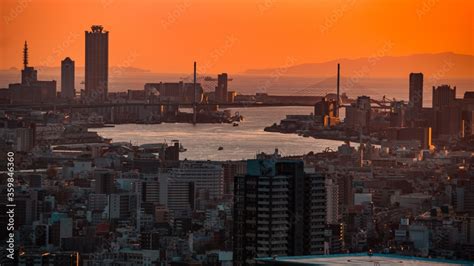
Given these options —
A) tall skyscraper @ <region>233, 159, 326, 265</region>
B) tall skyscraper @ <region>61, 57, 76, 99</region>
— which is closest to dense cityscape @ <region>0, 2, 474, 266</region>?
tall skyscraper @ <region>233, 159, 326, 265</region>

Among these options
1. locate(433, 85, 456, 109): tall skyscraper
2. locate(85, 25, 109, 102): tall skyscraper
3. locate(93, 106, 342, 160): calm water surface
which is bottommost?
locate(93, 106, 342, 160): calm water surface

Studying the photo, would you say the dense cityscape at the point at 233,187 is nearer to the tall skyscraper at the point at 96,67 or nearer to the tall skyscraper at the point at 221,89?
the tall skyscraper at the point at 96,67

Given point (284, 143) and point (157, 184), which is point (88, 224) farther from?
point (284, 143)

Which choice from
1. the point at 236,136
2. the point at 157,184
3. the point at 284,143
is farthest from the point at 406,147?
the point at 157,184

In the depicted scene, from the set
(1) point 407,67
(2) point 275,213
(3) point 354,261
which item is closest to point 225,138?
(1) point 407,67

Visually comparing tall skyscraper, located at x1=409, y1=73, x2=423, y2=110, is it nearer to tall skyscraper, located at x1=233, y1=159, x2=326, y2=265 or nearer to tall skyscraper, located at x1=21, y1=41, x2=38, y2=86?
tall skyscraper, located at x1=21, y1=41, x2=38, y2=86

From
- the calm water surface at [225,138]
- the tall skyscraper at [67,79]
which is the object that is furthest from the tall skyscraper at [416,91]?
the tall skyscraper at [67,79]
